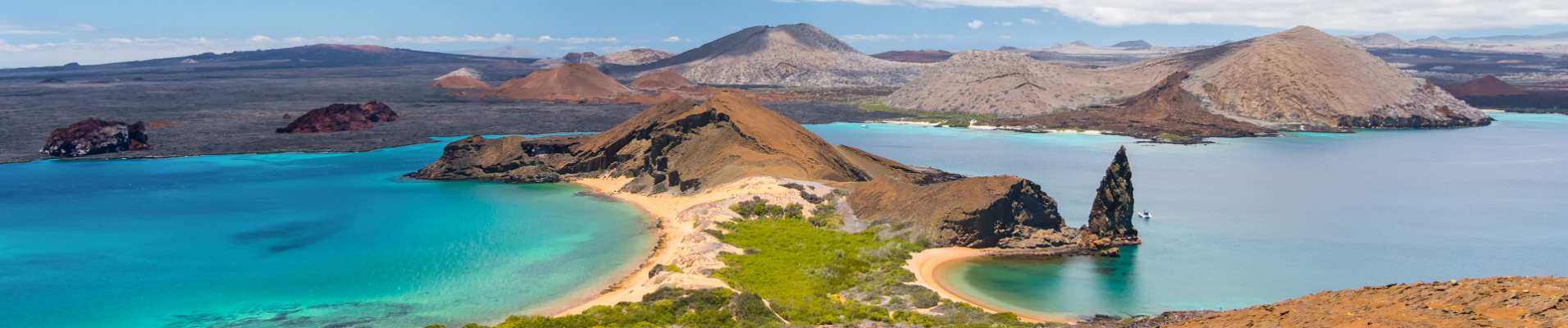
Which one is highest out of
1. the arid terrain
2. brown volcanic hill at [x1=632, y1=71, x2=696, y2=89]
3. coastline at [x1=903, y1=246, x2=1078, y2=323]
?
brown volcanic hill at [x1=632, y1=71, x2=696, y2=89]

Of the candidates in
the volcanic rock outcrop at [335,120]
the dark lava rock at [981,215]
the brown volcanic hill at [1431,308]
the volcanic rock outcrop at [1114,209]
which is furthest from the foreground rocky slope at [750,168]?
the volcanic rock outcrop at [335,120]

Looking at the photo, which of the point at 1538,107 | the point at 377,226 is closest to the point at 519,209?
the point at 377,226

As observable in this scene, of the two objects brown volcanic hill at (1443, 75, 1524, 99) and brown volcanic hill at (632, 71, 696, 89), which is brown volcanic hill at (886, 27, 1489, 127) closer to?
brown volcanic hill at (1443, 75, 1524, 99)

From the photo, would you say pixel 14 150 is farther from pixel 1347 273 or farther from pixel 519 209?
pixel 1347 273

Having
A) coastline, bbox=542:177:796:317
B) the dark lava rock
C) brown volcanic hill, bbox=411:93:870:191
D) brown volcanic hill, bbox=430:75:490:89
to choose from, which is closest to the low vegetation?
coastline, bbox=542:177:796:317

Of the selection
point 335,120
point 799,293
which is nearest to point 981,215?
point 799,293

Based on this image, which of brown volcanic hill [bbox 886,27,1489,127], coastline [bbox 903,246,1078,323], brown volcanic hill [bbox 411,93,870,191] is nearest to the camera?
coastline [bbox 903,246,1078,323]
